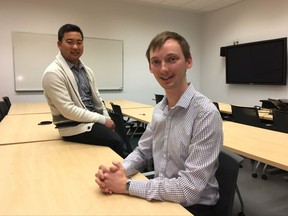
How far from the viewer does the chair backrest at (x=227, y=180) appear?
110 cm

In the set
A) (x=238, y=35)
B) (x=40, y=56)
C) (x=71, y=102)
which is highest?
(x=238, y=35)

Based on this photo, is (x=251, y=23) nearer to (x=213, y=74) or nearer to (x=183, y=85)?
(x=213, y=74)

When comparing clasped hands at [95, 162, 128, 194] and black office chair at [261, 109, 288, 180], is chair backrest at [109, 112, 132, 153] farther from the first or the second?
black office chair at [261, 109, 288, 180]

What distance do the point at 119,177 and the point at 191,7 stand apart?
6072 millimetres

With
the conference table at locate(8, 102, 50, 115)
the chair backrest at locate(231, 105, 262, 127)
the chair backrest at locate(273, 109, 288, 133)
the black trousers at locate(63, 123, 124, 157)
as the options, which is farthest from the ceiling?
the black trousers at locate(63, 123, 124, 157)

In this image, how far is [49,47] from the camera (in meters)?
5.31

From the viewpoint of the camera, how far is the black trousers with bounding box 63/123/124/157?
1860mm

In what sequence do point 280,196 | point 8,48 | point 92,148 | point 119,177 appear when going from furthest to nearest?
point 8,48, point 280,196, point 92,148, point 119,177

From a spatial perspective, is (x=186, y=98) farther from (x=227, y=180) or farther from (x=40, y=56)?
(x=40, y=56)

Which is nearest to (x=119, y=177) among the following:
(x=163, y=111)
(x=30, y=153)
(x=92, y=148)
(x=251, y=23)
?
(x=163, y=111)

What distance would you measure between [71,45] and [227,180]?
1.56m

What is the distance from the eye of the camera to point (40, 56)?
17.3ft

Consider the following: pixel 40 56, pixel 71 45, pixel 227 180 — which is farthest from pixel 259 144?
pixel 40 56

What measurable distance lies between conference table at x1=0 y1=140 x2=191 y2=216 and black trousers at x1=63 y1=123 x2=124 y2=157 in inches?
4.9
